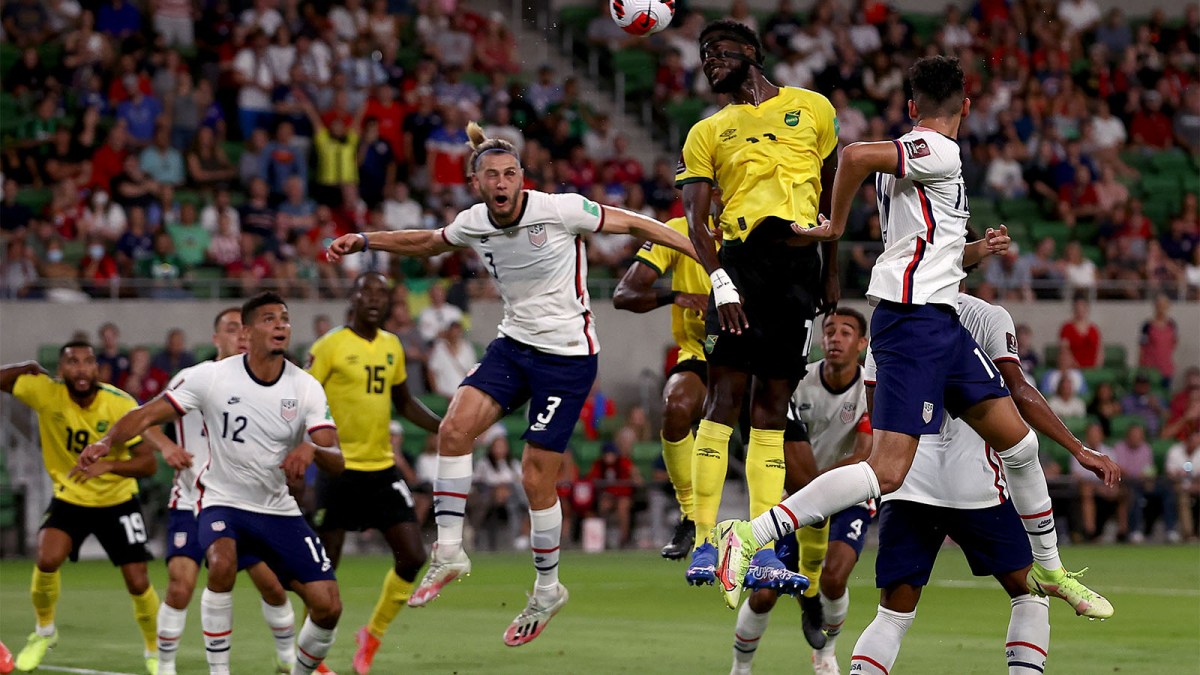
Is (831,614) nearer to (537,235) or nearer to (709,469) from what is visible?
(709,469)

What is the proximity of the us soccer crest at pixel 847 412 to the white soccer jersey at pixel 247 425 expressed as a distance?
127 inches

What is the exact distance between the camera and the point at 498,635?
13953mm

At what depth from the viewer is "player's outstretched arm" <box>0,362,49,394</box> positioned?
12656 millimetres

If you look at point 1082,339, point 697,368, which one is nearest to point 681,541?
point 697,368

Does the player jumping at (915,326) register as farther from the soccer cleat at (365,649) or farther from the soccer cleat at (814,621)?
the soccer cleat at (365,649)

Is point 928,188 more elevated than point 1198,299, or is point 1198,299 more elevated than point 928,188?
point 928,188

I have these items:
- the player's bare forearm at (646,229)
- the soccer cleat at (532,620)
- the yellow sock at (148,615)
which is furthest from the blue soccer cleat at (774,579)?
the yellow sock at (148,615)

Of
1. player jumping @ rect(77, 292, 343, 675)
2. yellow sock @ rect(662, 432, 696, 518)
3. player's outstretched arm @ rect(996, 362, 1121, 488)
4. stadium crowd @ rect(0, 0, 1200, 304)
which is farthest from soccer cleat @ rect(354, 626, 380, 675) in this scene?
stadium crowd @ rect(0, 0, 1200, 304)

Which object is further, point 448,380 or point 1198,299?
point 1198,299

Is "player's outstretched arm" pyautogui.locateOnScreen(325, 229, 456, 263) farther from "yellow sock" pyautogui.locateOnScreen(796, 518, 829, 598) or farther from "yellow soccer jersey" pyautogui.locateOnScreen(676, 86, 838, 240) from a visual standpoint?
"yellow sock" pyautogui.locateOnScreen(796, 518, 829, 598)

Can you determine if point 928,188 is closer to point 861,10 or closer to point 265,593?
point 265,593

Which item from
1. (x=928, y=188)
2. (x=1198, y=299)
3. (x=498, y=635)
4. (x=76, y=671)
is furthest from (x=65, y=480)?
(x=1198, y=299)

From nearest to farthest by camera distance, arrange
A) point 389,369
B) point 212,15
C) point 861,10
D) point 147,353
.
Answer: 1. point 389,369
2. point 147,353
3. point 212,15
4. point 861,10

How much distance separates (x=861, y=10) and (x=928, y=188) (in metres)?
21.2
